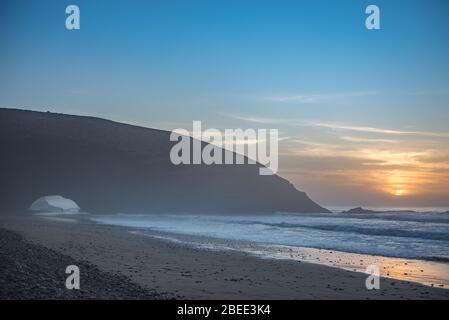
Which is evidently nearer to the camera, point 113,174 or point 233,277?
point 233,277

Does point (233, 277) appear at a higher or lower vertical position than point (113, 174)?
lower

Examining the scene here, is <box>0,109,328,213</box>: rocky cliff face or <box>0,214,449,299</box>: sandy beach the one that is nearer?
<box>0,214,449,299</box>: sandy beach

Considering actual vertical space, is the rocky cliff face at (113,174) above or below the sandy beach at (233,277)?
above

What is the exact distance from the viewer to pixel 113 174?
83688 mm

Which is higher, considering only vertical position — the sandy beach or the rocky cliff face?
the rocky cliff face

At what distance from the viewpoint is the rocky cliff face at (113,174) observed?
2906 inches

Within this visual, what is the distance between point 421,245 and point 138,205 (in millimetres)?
70299

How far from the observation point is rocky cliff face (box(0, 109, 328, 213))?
73812mm

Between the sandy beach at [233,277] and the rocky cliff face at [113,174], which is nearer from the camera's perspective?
the sandy beach at [233,277]
